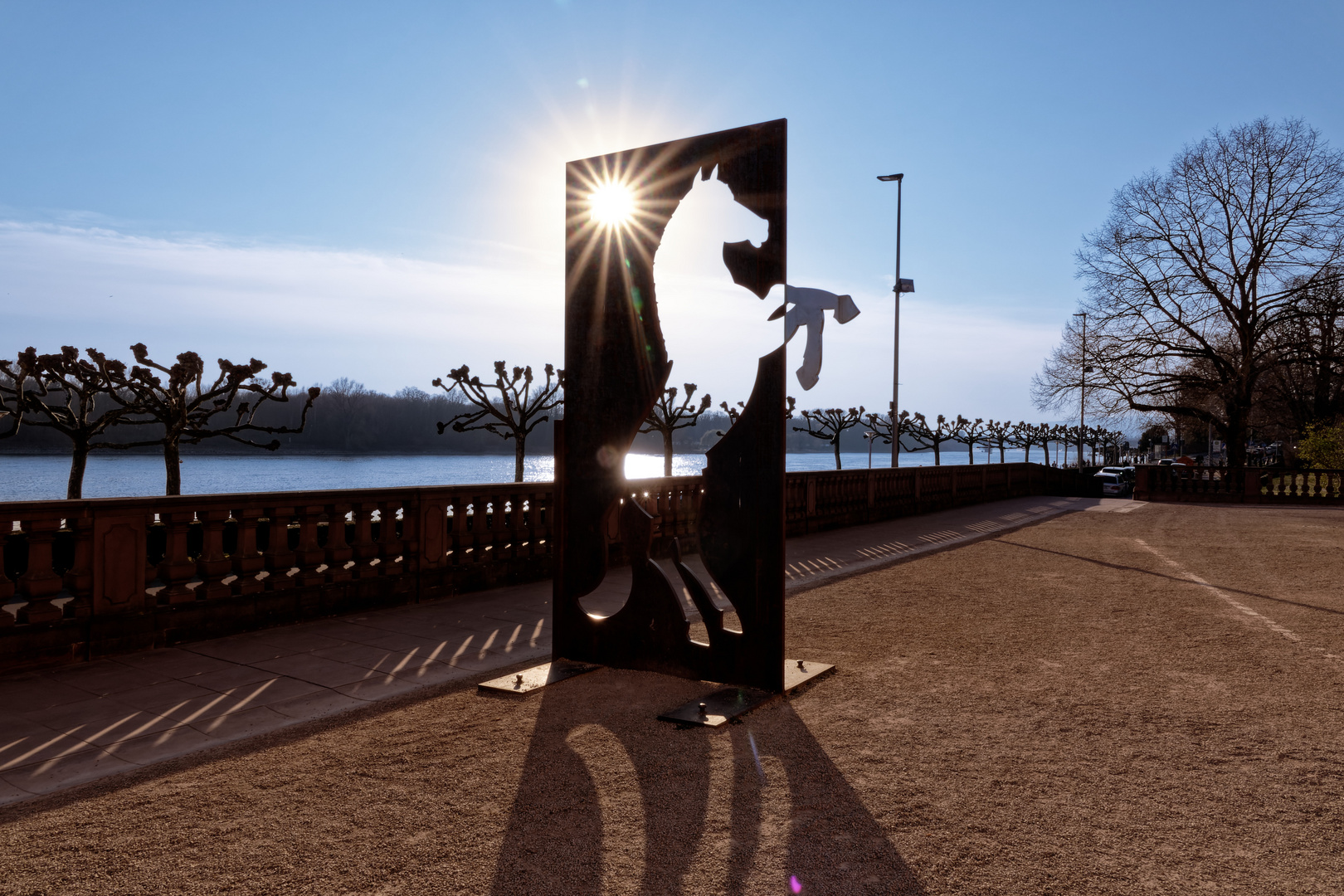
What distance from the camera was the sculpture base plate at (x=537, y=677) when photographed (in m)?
5.36

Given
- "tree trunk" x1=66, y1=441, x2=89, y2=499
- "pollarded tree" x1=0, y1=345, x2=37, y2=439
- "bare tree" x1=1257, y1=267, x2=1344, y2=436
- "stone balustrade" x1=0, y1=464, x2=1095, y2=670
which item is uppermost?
"bare tree" x1=1257, y1=267, x2=1344, y2=436

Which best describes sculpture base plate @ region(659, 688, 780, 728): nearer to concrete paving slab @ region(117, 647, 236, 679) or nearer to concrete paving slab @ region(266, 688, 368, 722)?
concrete paving slab @ region(266, 688, 368, 722)

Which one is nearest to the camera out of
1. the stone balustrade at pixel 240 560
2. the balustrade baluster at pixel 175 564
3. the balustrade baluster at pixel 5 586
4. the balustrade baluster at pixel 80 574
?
the balustrade baluster at pixel 5 586

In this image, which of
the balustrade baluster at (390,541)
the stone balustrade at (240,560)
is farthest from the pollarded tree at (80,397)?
the balustrade baluster at (390,541)

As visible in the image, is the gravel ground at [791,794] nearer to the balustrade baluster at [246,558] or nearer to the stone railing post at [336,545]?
the balustrade baluster at [246,558]

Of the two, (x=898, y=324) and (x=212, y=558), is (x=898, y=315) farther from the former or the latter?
(x=212, y=558)

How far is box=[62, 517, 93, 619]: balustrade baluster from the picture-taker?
5941 mm

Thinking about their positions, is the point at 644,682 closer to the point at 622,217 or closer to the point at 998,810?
the point at 998,810

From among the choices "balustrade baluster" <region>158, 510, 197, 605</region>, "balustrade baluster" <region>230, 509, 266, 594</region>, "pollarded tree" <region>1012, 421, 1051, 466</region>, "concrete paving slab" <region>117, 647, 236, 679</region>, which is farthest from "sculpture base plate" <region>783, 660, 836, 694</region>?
"pollarded tree" <region>1012, 421, 1051, 466</region>

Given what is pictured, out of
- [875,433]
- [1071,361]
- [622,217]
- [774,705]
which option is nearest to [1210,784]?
[774,705]

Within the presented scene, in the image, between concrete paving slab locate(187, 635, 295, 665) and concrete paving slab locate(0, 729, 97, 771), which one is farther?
concrete paving slab locate(187, 635, 295, 665)

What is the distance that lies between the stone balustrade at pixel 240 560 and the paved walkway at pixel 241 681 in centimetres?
19

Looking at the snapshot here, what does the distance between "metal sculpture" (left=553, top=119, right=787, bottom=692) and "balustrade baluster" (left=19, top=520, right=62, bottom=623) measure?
342cm

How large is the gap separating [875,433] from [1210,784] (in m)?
49.4
